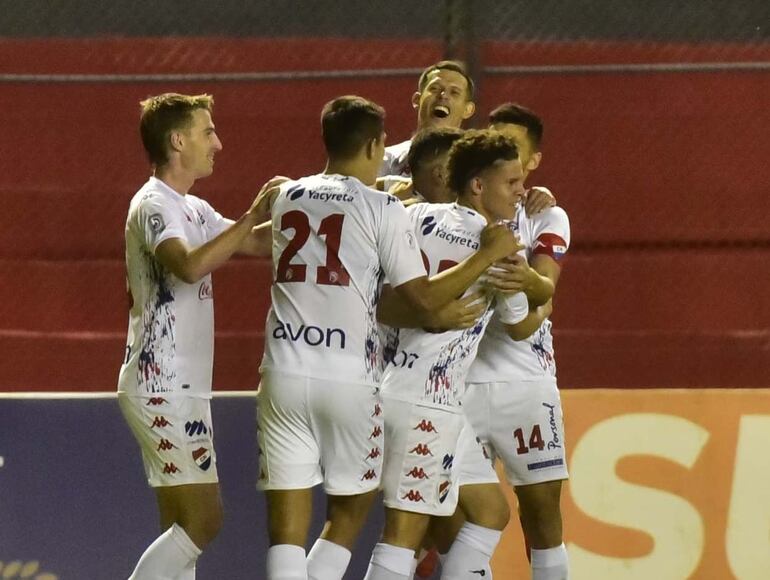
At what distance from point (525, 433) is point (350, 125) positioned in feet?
4.37

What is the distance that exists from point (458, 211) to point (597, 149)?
16.1 feet

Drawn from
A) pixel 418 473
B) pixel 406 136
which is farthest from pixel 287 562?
pixel 406 136

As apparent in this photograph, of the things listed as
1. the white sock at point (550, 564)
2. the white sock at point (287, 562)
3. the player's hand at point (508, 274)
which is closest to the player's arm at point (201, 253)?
the player's hand at point (508, 274)

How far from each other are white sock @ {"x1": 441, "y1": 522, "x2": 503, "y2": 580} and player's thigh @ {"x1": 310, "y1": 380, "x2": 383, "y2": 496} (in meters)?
0.60

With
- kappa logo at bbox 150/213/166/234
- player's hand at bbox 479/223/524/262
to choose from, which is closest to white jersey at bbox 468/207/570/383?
player's hand at bbox 479/223/524/262

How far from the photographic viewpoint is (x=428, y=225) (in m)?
4.33

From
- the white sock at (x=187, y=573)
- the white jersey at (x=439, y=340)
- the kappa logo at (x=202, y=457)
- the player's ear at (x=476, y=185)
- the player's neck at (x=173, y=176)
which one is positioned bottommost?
the white sock at (x=187, y=573)

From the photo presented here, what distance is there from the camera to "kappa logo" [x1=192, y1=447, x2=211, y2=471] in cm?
445

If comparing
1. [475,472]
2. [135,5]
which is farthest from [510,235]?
[135,5]

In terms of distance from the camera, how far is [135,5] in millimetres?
9523

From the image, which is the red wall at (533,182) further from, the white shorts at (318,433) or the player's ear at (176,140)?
the white shorts at (318,433)

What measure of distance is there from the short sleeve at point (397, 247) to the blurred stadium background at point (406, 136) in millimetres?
3720

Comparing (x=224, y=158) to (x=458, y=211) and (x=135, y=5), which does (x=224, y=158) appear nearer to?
(x=135, y=5)

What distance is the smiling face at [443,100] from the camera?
5.32m
